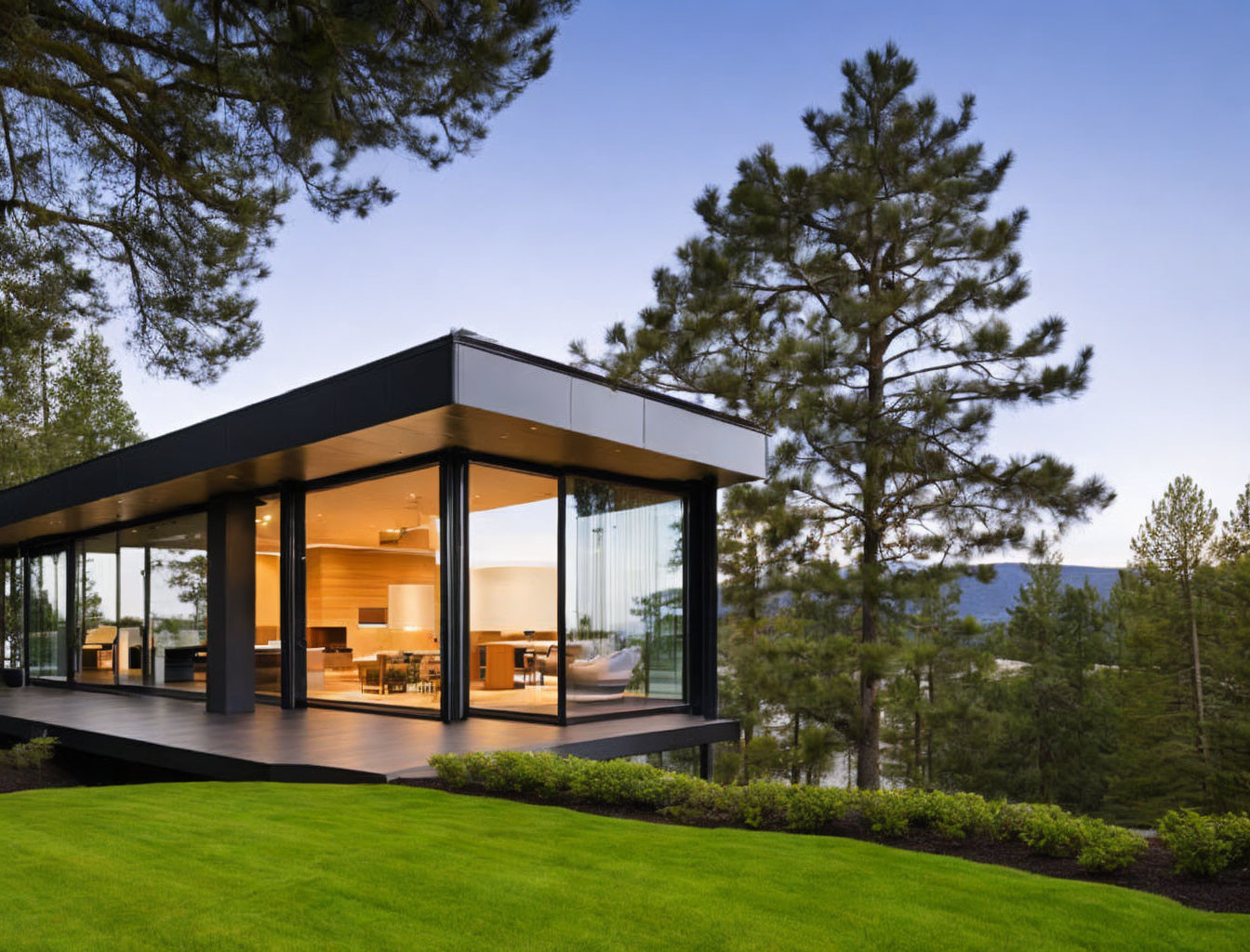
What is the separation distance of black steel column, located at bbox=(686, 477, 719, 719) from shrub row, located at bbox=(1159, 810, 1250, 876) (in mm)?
7758

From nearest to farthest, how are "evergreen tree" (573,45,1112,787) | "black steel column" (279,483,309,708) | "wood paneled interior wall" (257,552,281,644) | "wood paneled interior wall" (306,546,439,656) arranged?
"black steel column" (279,483,309,708), "wood paneled interior wall" (306,546,439,656), "wood paneled interior wall" (257,552,281,644), "evergreen tree" (573,45,1112,787)

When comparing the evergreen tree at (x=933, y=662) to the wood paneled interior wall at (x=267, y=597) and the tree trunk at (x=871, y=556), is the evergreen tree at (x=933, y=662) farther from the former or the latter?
the wood paneled interior wall at (x=267, y=597)

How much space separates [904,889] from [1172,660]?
26.9m

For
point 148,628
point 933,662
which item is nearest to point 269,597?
point 148,628

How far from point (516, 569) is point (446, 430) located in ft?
7.50

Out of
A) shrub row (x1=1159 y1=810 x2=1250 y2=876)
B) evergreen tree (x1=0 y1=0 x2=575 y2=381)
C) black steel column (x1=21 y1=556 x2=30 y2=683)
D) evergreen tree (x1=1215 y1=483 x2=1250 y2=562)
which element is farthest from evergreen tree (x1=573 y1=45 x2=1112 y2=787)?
evergreen tree (x1=1215 y1=483 x2=1250 y2=562)

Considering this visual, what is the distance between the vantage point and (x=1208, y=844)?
4.27 metres

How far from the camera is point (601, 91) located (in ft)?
51.8

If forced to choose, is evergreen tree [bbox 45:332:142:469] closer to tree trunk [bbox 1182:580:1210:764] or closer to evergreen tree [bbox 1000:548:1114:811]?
evergreen tree [bbox 1000:548:1114:811]

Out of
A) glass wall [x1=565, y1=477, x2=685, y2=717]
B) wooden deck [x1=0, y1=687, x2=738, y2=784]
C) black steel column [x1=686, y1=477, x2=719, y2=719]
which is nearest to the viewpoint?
wooden deck [x1=0, y1=687, x2=738, y2=784]

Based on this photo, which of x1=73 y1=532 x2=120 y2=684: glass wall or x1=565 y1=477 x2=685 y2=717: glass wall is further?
x1=73 y1=532 x2=120 y2=684: glass wall

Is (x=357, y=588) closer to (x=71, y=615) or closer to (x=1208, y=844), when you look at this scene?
(x=71, y=615)

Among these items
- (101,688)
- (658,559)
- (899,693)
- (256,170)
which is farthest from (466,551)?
(101,688)

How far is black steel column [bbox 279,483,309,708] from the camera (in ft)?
41.9
